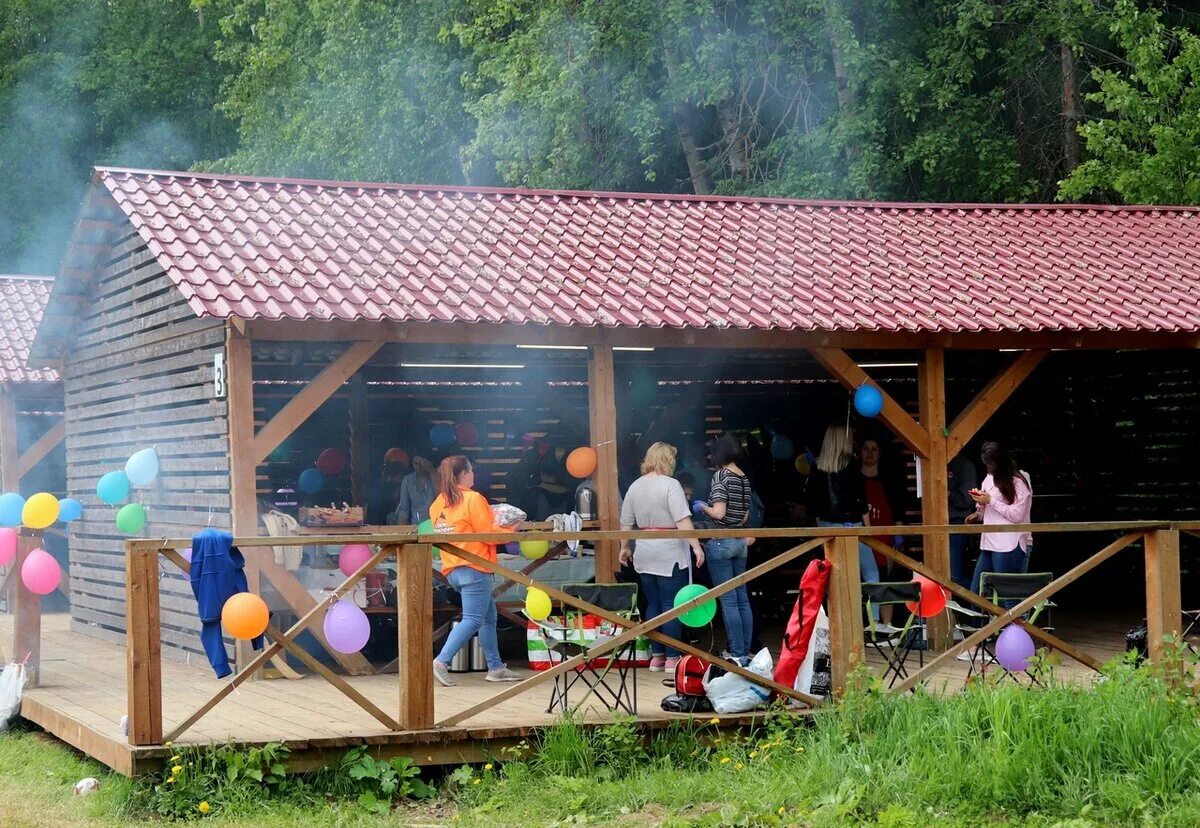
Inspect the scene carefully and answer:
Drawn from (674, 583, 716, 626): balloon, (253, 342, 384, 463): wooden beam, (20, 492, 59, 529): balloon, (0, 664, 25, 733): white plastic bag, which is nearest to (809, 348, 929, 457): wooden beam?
(674, 583, 716, 626): balloon

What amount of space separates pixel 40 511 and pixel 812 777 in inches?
223

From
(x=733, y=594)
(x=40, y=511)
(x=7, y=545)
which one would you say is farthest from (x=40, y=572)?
(x=733, y=594)

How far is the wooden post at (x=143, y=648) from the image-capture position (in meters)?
7.08

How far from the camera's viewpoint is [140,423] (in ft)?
39.4

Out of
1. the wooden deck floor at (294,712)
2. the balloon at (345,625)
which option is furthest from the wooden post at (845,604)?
the balloon at (345,625)

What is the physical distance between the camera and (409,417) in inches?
603

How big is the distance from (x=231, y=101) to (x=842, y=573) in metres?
24.2

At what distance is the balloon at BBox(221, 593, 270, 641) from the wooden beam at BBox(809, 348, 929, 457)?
5063mm

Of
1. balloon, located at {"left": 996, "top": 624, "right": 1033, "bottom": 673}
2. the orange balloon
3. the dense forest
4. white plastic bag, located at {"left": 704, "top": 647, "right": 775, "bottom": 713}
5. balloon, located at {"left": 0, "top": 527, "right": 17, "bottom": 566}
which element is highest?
the dense forest

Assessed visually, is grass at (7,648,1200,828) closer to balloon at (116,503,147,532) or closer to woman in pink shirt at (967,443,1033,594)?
woman in pink shirt at (967,443,1033,594)

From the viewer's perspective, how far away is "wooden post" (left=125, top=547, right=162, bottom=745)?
279 inches

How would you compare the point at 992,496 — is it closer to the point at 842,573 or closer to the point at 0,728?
the point at 842,573

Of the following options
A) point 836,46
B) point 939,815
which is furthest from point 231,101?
point 939,815

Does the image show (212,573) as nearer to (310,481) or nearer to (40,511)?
(40,511)
